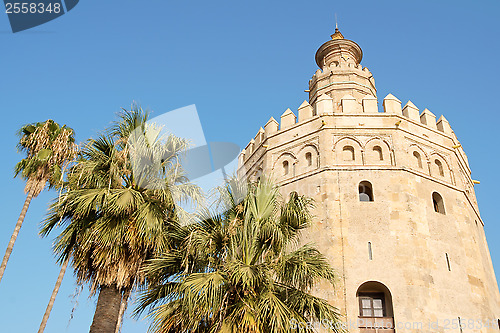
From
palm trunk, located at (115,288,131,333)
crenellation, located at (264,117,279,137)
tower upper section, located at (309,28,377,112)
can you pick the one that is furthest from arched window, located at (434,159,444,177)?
palm trunk, located at (115,288,131,333)

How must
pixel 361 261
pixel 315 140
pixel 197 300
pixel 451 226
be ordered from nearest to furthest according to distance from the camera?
pixel 197 300 < pixel 361 261 < pixel 451 226 < pixel 315 140

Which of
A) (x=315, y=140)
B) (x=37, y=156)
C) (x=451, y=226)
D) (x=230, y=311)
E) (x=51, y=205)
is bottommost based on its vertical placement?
(x=230, y=311)

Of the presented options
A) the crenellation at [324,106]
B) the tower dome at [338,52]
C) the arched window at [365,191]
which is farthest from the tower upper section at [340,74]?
the arched window at [365,191]

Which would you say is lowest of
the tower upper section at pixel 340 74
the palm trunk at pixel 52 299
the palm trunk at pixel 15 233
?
the palm trunk at pixel 52 299

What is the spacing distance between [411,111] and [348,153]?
307 cm

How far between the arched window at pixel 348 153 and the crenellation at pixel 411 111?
262cm

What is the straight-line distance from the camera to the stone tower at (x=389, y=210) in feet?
43.0

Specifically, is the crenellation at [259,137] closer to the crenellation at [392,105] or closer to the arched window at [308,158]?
the arched window at [308,158]

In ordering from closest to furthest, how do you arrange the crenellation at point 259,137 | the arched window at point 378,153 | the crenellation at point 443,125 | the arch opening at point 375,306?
the arch opening at point 375,306, the arched window at point 378,153, the crenellation at point 443,125, the crenellation at point 259,137

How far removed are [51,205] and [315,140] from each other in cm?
926

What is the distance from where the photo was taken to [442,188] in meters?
15.7

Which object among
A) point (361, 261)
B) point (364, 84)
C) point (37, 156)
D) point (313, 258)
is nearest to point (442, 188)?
point (361, 261)

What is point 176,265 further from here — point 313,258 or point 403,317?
point 403,317

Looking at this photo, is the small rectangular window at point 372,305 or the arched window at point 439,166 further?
the arched window at point 439,166
